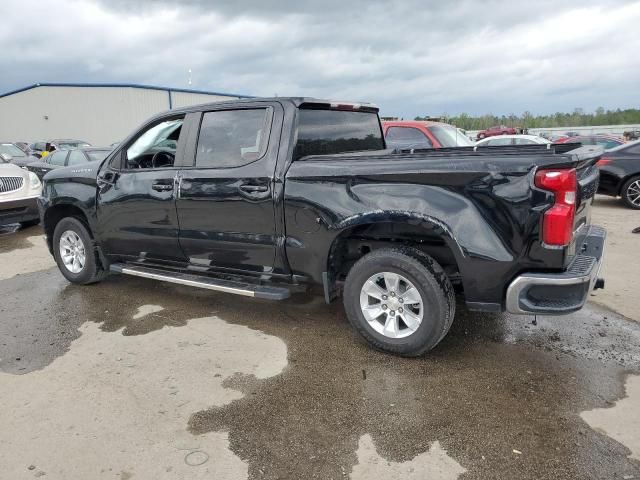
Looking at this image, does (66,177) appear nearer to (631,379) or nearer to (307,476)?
(307,476)

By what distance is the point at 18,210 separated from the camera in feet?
28.0

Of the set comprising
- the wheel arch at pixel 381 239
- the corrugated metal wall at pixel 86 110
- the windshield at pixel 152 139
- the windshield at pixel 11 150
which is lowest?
the wheel arch at pixel 381 239

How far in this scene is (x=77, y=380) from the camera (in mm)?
3457

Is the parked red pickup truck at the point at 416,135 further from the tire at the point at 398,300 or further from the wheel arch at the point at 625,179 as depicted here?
the tire at the point at 398,300

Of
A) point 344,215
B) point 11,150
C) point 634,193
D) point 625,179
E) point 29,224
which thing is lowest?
point 634,193

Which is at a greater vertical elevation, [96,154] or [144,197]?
[96,154]

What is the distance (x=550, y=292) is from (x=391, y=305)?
3.43ft

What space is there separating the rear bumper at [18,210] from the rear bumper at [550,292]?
325 inches

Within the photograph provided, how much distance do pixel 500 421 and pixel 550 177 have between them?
145cm

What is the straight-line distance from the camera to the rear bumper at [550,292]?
3.06 meters

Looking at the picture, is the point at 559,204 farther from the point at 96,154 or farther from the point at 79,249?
the point at 96,154

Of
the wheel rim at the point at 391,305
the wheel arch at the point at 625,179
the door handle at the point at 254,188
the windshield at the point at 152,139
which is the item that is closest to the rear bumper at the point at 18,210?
the windshield at the point at 152,139

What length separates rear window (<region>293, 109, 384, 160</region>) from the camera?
408cm

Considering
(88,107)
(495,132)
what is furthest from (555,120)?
(88,107)
